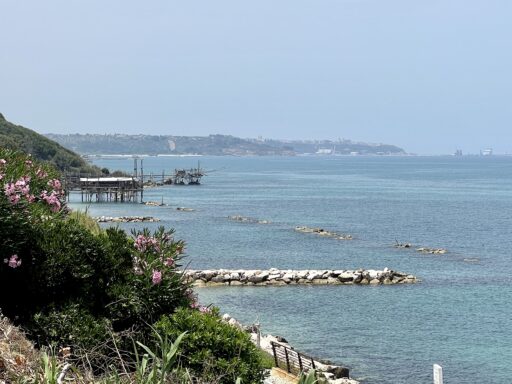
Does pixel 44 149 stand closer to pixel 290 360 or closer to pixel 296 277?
pixel 296 277

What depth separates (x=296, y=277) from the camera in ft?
138

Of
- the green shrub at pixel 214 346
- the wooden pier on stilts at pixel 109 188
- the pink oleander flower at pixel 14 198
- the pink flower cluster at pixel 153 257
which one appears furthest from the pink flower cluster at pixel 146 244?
the wooden pier on stilts at pixel 109 188

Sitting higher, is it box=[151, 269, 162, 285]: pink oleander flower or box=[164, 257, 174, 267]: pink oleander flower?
box=[164, 257, 174, 267]: pink oleander flower

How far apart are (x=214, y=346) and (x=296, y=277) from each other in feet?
101

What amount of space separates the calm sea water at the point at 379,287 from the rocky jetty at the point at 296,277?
126cm

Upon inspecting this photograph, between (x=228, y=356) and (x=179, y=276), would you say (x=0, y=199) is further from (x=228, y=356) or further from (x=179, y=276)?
(x=228, y=356)

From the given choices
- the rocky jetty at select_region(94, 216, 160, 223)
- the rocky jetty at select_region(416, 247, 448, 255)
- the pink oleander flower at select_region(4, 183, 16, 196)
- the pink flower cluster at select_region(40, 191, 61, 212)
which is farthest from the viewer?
the rocky jetty at select_region(94, 216, 160, 223)

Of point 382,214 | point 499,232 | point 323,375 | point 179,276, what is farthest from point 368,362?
point 382,214

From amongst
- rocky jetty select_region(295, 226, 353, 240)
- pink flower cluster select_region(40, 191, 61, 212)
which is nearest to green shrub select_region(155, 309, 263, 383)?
pink flower cluster select_region(40, 191, 61, 212)

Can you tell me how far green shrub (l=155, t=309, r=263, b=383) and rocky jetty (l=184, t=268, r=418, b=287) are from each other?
29148 mm

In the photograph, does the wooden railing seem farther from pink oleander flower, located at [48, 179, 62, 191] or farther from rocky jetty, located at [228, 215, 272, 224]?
rocky jetty, located at [228, 215, 272, 224]

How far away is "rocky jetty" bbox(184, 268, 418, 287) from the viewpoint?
4162 centimetres

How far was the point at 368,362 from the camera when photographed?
85.7 feet

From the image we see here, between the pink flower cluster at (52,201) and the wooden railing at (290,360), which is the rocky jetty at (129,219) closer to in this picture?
the wooden railing at (290,360)
